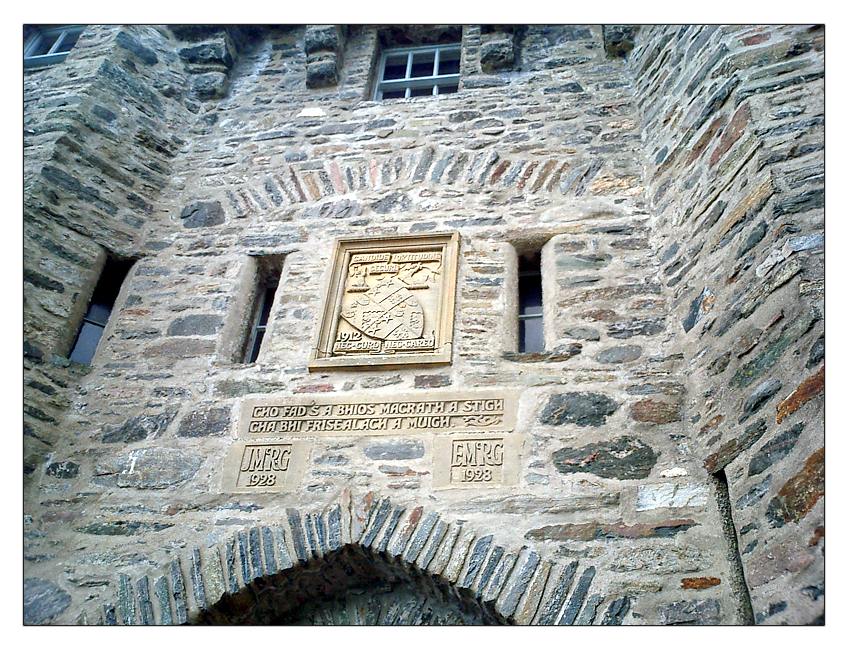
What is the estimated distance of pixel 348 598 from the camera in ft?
11.9

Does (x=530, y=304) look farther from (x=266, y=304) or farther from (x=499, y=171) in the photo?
(x=266, y=304)

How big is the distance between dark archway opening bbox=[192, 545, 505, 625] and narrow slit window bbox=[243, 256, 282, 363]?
1369mm

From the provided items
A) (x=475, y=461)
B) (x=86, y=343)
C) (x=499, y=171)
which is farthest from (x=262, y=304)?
(x=475, y=461)

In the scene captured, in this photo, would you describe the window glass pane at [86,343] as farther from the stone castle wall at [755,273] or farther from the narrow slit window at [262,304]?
the stone castle wall at [755,273]

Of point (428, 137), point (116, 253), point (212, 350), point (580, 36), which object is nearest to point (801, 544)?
point (212, 350)

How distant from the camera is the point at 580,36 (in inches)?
248

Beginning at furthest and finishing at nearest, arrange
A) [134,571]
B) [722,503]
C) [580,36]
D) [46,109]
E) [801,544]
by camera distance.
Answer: [580,36], [46,109], [134,571], [722,503], [801,544]

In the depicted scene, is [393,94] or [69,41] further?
[69,41]

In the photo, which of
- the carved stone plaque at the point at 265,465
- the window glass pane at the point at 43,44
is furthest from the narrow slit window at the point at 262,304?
the window glass pane at the point at 43,44

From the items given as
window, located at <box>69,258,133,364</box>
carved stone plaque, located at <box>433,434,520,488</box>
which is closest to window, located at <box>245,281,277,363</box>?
window, located at <box>69,258,133,364</box>

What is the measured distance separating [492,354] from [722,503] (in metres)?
1.31

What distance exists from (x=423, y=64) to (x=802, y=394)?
4542 millimetres

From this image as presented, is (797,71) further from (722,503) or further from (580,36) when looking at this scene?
(580,36)

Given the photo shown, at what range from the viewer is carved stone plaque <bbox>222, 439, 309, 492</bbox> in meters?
3.75
